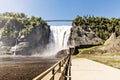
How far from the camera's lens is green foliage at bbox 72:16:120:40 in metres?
111

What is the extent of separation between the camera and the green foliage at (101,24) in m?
111

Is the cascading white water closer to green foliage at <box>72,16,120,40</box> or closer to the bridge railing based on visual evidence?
green foliage at <box>72,16,120,40</box>

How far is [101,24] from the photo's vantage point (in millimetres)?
115875

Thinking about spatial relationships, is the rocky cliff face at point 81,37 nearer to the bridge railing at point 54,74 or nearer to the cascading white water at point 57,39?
the cascading white water at point 57,39

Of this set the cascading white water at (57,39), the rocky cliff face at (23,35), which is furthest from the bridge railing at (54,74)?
the cascading white water at (57,39)

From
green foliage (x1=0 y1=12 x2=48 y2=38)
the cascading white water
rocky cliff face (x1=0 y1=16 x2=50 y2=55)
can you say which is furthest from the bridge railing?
green foliage (x1=0 y1=12 x2=48 y2=38)

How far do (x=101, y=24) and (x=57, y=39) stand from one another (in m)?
25.2

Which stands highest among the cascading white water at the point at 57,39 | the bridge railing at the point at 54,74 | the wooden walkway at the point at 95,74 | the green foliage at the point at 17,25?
the green foliage at the point at 17,25

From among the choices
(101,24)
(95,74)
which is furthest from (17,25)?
(95,74)

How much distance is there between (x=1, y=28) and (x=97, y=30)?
44.5 metres

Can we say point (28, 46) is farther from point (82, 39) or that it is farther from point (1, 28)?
point (82, 39)

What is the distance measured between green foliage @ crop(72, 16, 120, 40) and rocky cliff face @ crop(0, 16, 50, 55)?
658 inches

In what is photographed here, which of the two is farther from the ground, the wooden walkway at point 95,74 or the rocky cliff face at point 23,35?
the rocky cliff face at point 23,35

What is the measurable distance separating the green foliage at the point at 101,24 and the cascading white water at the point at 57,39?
8251mm
